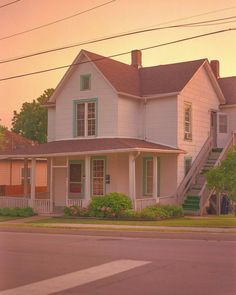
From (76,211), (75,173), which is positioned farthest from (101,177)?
(76,211)

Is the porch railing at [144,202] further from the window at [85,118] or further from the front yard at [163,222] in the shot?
the window at [85,118]

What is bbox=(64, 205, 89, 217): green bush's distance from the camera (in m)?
27.3

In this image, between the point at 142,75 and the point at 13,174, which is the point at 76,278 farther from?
the point at 13,174

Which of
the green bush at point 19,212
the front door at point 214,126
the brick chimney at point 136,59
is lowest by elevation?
the green bush at point 19,212

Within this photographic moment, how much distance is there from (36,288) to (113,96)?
2145cm

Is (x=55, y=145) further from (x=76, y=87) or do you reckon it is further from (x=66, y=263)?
(x=66, y=263)

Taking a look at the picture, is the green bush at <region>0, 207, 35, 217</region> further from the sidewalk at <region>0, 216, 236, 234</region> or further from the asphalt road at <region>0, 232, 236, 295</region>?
the asphalt road at <region>0, 232, 236, 295</region>

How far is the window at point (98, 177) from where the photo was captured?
1180 inches

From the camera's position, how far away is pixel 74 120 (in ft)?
103

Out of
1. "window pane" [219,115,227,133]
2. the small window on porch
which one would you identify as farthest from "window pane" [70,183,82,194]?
"window pane" [219,115,227,133]

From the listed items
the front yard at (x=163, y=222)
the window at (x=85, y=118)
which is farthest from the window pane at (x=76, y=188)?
the front yard at (x=163, y=222)

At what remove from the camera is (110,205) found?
86.6 feet

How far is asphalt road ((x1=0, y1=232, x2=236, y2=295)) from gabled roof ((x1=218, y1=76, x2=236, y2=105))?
62.8ft

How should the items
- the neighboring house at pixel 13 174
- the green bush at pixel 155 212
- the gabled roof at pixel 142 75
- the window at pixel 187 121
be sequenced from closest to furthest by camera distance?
the green bush at pixel 155 212 < the gabled roof at pixel 142 75 < the window at pixel 187 121 < the neighboring house at pixel 13 174
